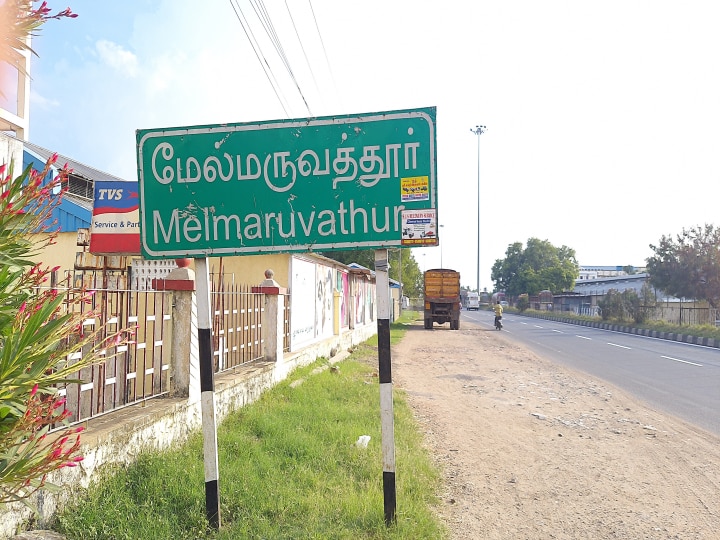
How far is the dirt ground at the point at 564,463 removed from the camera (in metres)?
3.90

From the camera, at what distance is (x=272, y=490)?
3943 millimetres

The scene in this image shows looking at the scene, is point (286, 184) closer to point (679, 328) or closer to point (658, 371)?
point (658, 371)

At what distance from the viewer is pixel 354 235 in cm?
344

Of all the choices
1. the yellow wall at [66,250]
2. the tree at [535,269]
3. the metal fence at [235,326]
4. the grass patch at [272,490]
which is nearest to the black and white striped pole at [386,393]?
the grass patch at [272,490]

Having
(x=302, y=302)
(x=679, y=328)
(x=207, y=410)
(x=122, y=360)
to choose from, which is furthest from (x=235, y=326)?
(x=679, y=328)

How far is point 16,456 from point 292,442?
327cm

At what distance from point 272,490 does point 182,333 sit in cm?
196

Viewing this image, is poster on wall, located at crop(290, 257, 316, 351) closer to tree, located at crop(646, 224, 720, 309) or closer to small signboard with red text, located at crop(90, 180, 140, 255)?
small signboard with red text, located at crop(90, 180, 140, 255)

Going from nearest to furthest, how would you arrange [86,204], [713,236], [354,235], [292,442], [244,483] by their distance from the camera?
1. [354,235]
2. [244,483]
3. [292,442]
4. [86,204]
5. [713,236]

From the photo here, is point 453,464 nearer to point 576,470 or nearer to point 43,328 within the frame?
point 576,470

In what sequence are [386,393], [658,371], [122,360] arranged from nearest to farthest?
1. [386,393]
2. [122,360]
3. [658,371]

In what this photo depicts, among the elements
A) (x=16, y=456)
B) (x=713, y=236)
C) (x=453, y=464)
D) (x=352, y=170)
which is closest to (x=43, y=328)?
(x=16, y=456)

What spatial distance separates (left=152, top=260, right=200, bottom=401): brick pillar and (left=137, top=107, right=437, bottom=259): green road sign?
1.65m

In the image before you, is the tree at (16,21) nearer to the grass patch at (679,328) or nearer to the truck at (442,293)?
the grass patch at (679,328)
